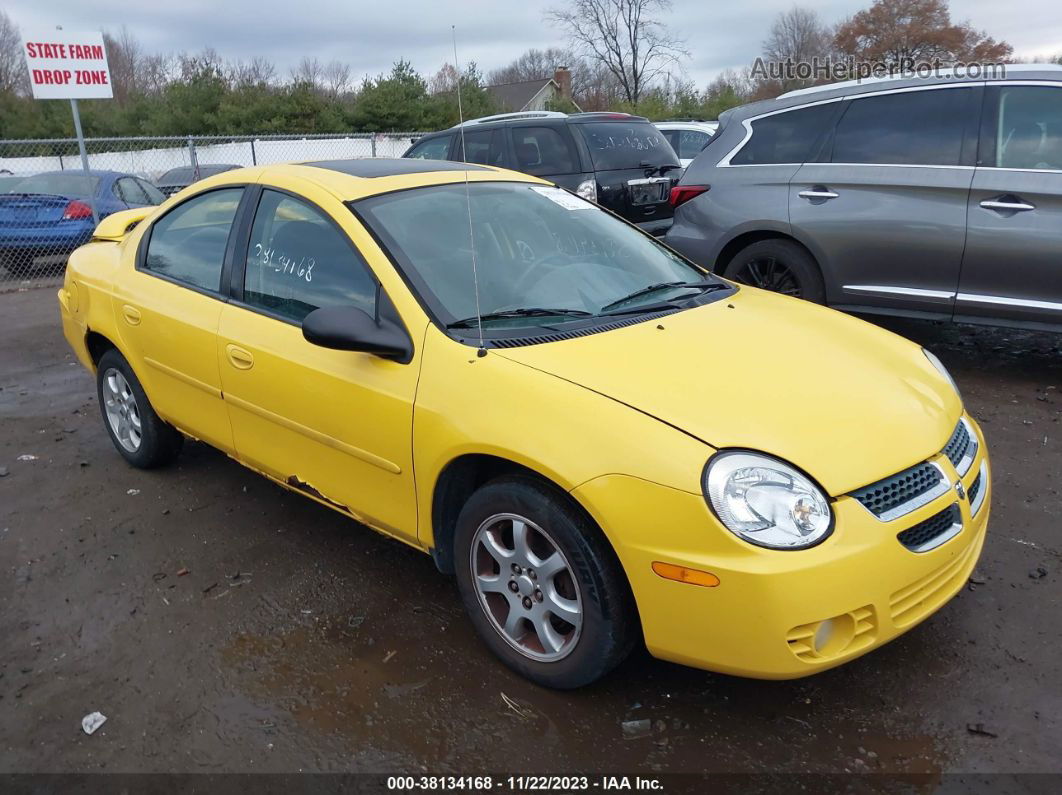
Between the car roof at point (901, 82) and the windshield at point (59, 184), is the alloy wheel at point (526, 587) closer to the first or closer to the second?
the car roof at point (901, 82)

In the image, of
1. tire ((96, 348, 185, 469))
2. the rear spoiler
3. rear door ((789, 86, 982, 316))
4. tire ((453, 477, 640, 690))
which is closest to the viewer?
tire ((453, 477, 640, 690))

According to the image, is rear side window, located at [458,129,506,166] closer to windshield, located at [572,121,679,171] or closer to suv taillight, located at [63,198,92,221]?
windshield, located at [572,121,679,171]

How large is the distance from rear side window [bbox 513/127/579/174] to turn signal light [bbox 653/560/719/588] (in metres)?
6.51

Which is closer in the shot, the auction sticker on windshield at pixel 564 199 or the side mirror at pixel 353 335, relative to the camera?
the side mirror at pixel 353 335

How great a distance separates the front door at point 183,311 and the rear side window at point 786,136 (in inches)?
156

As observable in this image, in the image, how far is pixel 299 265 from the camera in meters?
3.36

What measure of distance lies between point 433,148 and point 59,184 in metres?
6.00

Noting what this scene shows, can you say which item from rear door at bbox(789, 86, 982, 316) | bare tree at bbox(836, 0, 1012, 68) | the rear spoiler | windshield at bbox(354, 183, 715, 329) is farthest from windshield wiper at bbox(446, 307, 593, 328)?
bare tree at bbox(836, 0, 1012, 68)

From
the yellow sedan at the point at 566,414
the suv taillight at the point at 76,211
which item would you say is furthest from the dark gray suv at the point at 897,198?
the suv taillight at the point at 76,211

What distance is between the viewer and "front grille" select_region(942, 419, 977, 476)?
2.67 meters

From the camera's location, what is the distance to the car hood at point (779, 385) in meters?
2.37

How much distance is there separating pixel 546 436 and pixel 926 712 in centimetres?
144

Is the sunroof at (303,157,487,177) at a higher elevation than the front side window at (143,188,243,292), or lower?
higher

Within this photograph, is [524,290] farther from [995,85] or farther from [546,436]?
[995,85]
